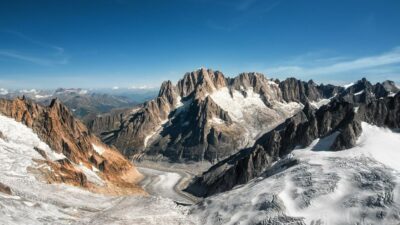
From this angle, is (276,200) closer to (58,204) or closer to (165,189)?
(58,204)

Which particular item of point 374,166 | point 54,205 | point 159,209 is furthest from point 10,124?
point 374,166

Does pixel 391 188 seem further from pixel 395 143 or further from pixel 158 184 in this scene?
pixel 158 184

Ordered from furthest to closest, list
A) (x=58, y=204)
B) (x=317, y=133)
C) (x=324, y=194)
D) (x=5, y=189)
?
1. (x=317, y=133)
2. (x=58, y=204)
3. (x=5, y=189)
4. (x=324, y=194)

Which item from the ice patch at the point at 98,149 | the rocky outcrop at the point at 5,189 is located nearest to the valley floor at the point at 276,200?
the rocky outcrop at the point at 5,189

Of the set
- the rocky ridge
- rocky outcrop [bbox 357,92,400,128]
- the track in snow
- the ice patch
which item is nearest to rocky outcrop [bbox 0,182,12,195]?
the rocky ridge

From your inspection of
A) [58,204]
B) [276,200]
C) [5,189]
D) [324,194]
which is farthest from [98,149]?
[324,194]

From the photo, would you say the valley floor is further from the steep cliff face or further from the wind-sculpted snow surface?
the steep cliff face

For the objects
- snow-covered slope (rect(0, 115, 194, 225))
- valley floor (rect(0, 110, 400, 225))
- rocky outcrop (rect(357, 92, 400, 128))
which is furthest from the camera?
rocky outcrop (rect(357, 92, 400, 128))
